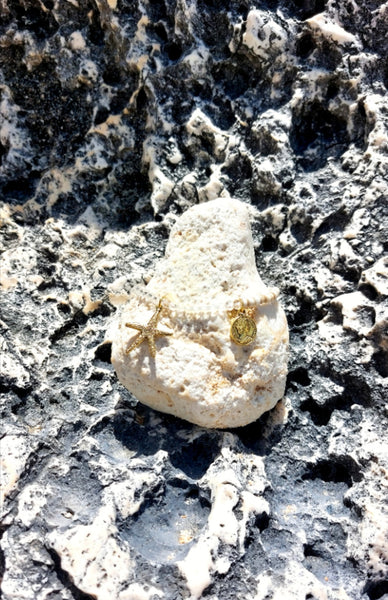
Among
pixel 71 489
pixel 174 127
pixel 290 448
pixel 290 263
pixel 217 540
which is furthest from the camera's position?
pixel 174 127

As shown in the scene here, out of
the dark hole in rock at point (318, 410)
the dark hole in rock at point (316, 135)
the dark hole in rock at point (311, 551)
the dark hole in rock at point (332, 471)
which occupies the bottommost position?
the dark hole in rock at point (311, 551)

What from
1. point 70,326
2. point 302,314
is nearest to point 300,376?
point 302,314

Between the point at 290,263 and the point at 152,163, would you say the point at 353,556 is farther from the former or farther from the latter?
the point at 152,163

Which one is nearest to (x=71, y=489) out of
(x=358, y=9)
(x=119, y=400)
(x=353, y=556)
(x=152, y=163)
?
(x=119, y=400)

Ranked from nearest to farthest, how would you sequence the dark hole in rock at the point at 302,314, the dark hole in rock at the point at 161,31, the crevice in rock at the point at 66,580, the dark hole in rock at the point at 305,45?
the crevice in rock at the point at 66,580, the dark hole in rock at the point at 302,314, the dark hole in rock at the point at 305,45, the dark hole in rock at the point at 161,31

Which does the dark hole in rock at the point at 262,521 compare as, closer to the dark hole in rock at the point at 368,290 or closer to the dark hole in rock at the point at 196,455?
the dark hole in rock at the point at 196,455

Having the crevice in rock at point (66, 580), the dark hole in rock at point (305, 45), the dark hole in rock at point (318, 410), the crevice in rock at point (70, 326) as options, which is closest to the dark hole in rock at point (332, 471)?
the dark hole in rock at point (318, 410)
